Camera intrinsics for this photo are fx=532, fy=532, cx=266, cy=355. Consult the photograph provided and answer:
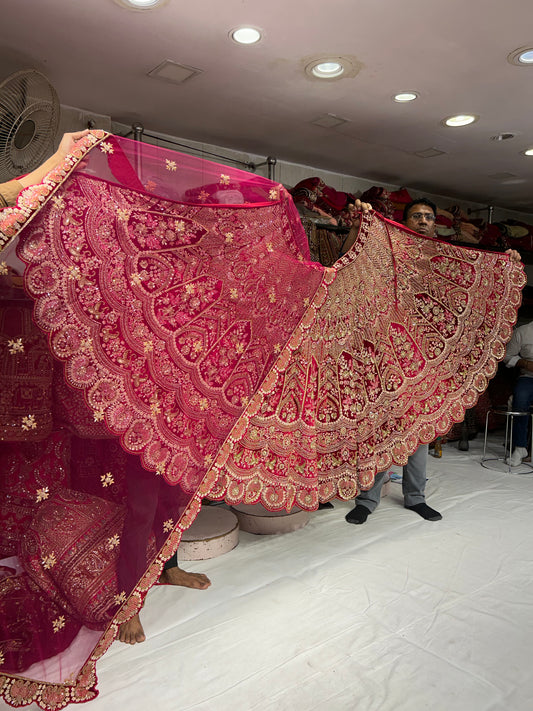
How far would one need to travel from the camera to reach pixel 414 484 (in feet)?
9.37

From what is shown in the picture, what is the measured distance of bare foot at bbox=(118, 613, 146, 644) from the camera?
167cm

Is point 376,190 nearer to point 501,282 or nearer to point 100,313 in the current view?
point 501,282

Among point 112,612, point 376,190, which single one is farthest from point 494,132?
point 112,612

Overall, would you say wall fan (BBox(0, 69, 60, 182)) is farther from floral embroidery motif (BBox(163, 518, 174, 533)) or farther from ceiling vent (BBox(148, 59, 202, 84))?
floral embroidery motif (BBox(163, 518, 174, 533))

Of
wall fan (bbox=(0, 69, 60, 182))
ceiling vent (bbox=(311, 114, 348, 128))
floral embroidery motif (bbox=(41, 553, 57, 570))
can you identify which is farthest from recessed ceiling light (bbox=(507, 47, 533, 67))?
floral embroidery motif (bbox=(41, 553, 57, 570))

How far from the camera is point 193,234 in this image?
1493 millimetres

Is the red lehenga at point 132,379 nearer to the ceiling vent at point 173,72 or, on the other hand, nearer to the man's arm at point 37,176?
the man's arm at point 37,176

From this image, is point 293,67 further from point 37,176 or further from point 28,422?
point 28,422

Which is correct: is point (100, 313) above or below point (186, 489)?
above

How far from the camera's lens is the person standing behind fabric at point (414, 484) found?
2.75 meters

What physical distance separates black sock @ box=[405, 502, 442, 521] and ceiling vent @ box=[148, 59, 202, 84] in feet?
8.29

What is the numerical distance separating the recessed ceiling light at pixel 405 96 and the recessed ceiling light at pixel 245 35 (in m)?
1.05

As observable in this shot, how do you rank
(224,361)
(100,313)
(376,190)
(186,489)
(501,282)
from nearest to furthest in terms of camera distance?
(100,313), (186,489), (224,361), (501,282), (376,190)

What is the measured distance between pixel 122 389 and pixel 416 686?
45.4 inches
